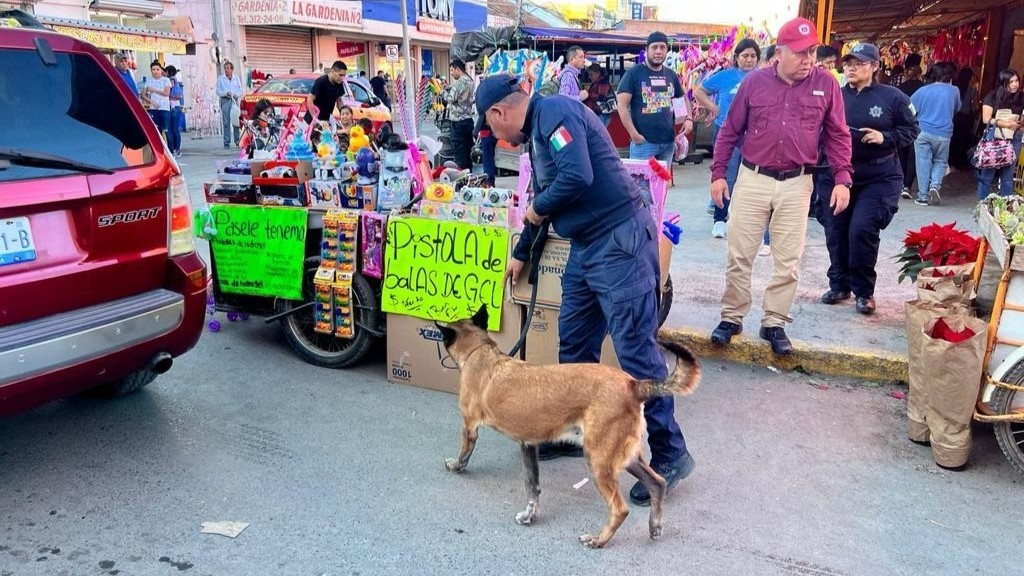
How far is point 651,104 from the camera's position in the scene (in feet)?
25.5

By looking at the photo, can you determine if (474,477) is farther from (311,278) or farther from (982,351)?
(982,351)

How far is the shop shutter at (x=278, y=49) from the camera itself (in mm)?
25000

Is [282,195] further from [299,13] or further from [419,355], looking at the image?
[299,13]

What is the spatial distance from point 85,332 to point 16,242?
1.50 ft

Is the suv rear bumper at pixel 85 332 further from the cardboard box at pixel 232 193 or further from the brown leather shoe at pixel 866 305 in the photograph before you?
the brown leather shoe at pixel 866 305

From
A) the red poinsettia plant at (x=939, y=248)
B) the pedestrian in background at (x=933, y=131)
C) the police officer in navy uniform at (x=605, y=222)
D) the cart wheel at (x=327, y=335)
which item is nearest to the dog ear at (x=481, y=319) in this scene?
the police officer in navy uniform at (x=605, y=222)

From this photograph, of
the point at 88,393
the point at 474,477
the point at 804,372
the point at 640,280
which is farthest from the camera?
the point at 804,372

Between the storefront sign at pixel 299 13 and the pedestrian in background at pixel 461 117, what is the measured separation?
48.8 feet

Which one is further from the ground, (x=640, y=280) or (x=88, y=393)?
(x=640, y=280)

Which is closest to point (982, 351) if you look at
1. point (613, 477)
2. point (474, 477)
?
point (613, 477)

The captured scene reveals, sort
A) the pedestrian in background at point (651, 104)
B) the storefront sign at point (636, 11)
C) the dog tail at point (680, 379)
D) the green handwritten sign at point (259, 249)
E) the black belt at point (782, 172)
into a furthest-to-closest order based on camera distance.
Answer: the storefront sign at point (636, 11), the pedestrian in background at point (651, 104), the green handwritten sign at point (259, 249), the black belt at point (782, 172), the dog tail at point (680, 379)

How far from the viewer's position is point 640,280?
131 inches

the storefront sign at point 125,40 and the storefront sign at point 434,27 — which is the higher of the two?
the storefront sign at point 434,27

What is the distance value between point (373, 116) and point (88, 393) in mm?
10509
